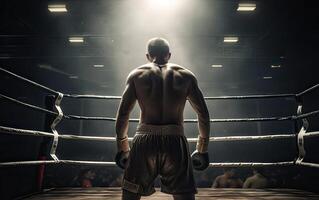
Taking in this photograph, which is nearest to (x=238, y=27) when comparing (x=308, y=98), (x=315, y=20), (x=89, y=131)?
(x=315, y=20)

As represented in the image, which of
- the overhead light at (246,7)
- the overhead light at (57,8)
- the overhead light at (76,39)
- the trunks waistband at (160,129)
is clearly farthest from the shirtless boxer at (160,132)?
the overhead light at (76,39)

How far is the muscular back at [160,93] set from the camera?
156 cm

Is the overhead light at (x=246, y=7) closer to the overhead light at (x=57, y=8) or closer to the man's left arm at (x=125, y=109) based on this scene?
the overhead light at (x=57, y=8)

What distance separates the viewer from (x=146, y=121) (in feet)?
5.23

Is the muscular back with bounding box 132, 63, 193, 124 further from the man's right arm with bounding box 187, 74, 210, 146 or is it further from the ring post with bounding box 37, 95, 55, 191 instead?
the ring post with bounding box 37, 95, 55, 191

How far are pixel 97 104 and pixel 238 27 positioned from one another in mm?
11135

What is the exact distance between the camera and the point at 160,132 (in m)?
1.56

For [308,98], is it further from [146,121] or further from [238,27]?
[146,121]

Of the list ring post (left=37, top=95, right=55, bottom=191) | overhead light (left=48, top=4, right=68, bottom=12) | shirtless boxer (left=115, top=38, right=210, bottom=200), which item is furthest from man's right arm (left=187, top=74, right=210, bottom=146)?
overhead light (left=48, top=4, right=68, bottom=12)

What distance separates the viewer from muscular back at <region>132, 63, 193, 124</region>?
1.56 meters

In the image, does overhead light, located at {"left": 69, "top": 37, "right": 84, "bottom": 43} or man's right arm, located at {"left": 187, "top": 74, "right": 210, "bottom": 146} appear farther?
overhead light, located at {"left": 69, "top": 37, "right": 84, "bottom": 43}

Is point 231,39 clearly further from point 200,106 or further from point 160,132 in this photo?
point 160,132

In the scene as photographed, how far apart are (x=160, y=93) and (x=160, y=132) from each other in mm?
221

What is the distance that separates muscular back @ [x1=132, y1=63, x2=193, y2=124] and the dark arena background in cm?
103
